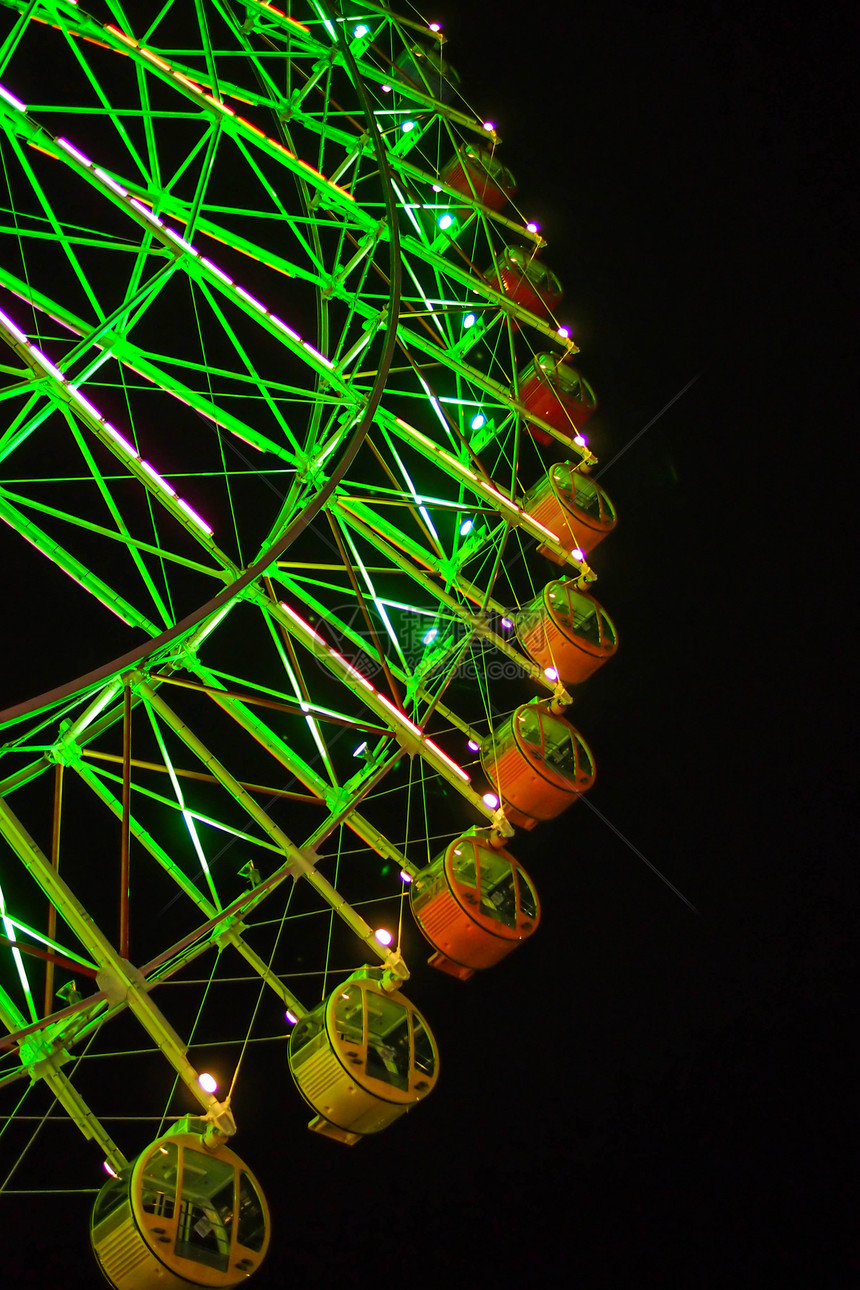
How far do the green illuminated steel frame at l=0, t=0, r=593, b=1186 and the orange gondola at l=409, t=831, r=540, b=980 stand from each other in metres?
0.40

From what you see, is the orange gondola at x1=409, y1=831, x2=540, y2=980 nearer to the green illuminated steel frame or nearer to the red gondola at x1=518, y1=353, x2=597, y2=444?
the green illuminated steel frame

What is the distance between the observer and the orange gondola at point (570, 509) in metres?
12.7

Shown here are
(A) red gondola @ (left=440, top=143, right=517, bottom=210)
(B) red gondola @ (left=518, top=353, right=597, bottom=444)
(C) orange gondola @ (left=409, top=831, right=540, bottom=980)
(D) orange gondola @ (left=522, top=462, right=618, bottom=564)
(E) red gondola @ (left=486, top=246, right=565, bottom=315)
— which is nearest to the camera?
(C) orange gondola @ (left=409, top=831, right=540, bottom=980)

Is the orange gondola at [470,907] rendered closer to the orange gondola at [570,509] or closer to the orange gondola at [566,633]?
the orange gondola at [566,633]

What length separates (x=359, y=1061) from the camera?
750 cm

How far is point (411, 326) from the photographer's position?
16.2 m

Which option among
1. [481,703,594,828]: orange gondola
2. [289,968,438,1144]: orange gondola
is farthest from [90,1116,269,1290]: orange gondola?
[481,703,594,828]: orange gondola

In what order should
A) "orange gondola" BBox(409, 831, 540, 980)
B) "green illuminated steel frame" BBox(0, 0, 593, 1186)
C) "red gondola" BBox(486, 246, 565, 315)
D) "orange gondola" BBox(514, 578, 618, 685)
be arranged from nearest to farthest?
"green illuminated steel frame" BBox(0, 0, 593, 1186) → "orange gondola" BBox(409, 831, 540, 980) → "orange gondola" BBox(514, 578, 618, 685) → "red gondola" BBox(486, 246, 565, 315)

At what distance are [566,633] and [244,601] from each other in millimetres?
3418

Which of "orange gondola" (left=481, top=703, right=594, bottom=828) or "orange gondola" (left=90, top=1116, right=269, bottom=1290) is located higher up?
"orange gondola" (left=90, top=1116, right=269, bottom=1290)

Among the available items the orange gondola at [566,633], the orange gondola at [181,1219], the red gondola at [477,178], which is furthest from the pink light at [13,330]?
the red gondola at [477,178]

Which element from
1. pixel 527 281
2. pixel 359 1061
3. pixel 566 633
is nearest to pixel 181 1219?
pixel 359 1061

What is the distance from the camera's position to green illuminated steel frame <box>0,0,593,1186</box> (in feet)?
27.1

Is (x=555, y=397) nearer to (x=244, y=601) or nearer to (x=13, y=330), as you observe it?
(x=244, y=601)
